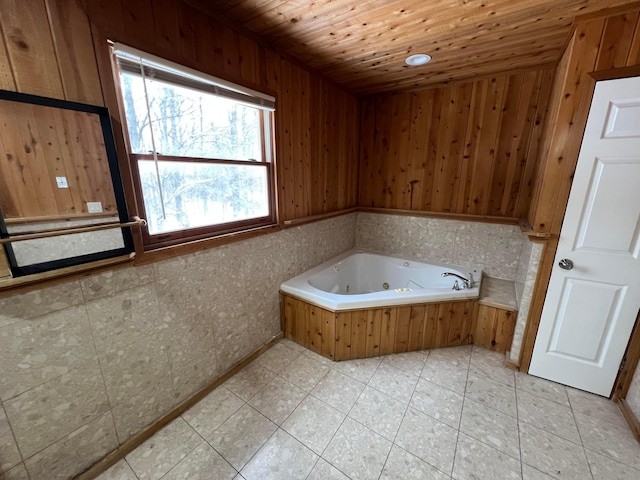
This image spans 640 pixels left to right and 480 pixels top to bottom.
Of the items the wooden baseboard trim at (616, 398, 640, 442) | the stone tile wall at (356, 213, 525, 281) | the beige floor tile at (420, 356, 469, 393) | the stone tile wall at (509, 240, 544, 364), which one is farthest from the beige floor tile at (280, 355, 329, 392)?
the wooden baseboard trim at (616, 398, 640, 442)

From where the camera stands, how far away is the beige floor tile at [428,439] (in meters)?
1.34

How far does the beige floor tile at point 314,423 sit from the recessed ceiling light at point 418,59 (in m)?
2.60

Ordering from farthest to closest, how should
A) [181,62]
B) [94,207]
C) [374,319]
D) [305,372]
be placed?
[374,319] < [305,372] < [181,62] < [94,207]

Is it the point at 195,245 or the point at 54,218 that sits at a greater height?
the point at 54,218

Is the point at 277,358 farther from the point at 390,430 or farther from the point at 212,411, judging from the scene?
the point at 390,430

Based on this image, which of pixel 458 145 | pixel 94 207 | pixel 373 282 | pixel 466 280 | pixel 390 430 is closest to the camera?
pixel 94 207

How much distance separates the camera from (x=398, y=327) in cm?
212

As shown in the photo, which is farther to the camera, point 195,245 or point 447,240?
point 447,240

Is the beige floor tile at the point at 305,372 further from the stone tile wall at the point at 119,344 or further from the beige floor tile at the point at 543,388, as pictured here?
the beige floor tile at the point at 543,388

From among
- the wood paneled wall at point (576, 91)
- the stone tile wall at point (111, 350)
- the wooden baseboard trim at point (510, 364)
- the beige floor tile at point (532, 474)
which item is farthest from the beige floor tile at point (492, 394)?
the stone tile wall at point (111, 350)

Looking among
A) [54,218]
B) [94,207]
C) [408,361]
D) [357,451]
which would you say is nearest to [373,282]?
[408,361]

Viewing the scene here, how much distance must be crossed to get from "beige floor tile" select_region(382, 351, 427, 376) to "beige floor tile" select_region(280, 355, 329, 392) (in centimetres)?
53

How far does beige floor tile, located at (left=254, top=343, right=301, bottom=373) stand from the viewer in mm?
2020

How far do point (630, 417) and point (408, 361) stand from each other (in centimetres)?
126
